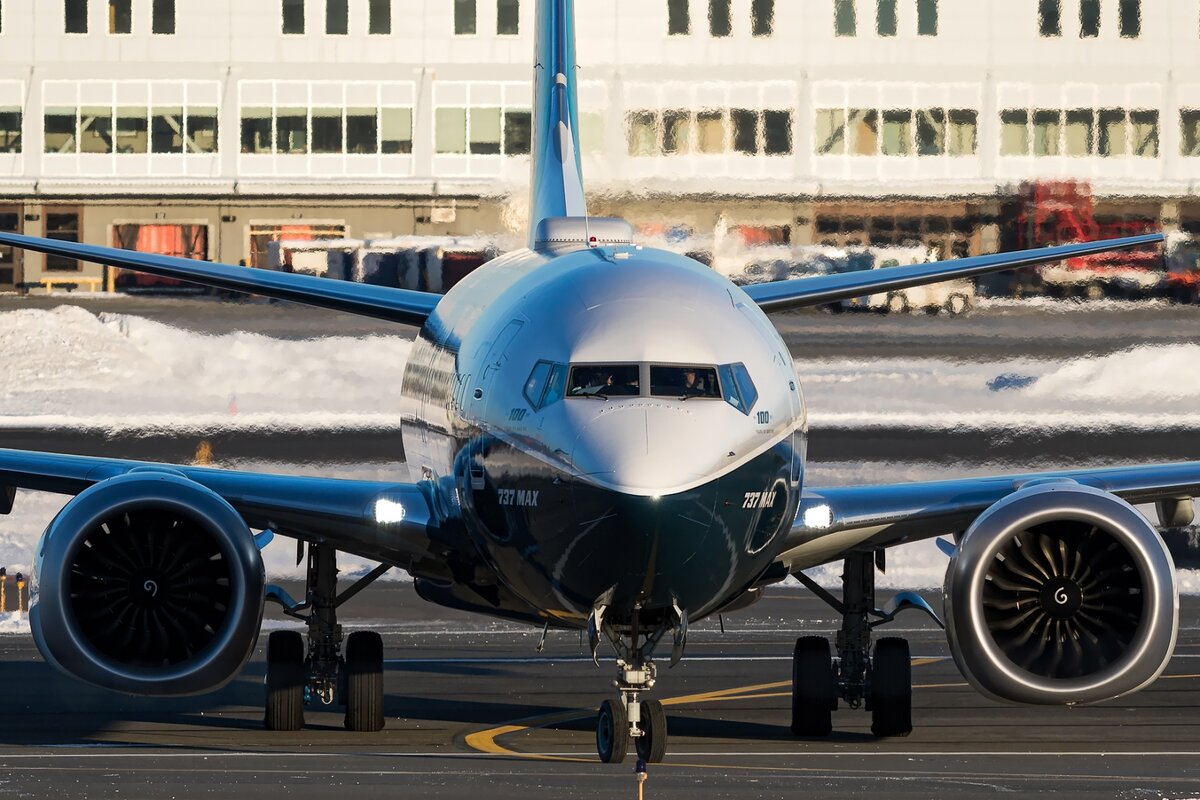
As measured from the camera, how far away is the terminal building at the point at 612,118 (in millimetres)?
68062

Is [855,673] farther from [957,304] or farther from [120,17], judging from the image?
[120,17]

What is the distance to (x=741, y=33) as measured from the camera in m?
70.9

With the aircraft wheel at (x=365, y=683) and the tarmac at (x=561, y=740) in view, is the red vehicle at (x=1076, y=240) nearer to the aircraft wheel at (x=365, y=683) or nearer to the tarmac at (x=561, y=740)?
the tarmac at (x=561, y=740)

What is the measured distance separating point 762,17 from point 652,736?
53114 mm

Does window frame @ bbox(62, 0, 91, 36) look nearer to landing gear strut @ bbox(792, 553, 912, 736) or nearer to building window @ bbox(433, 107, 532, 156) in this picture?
building window @ bbox(433, 107, 532, 156)

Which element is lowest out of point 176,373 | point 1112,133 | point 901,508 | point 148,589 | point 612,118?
point 148,589

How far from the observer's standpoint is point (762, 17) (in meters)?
70.9

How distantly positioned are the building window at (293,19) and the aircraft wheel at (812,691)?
53.7 m

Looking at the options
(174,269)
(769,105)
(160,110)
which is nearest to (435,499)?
(174,269)

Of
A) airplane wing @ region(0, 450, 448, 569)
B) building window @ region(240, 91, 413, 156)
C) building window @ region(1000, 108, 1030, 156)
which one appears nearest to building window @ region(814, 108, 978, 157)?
building window @ region(1000, 108, 1030, 156)

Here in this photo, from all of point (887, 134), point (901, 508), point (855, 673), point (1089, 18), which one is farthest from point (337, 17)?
point (901, 508)

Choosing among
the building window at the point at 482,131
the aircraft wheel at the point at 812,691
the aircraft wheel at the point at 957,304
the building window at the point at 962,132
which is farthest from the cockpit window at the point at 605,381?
the building window at the point at 962,132

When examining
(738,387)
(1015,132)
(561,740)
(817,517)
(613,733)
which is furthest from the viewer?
(1015,132)

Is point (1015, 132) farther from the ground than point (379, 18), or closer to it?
closer to it
